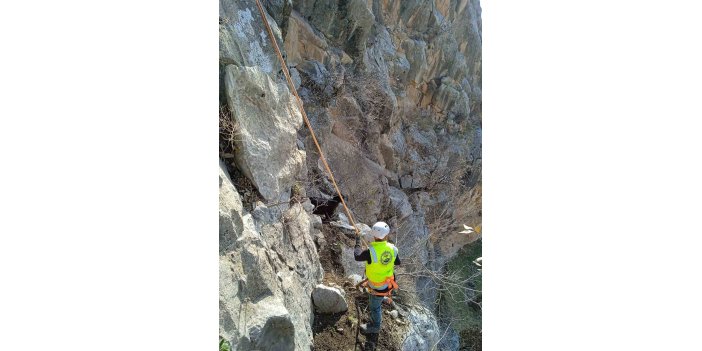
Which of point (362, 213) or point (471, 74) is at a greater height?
point (471, 74)

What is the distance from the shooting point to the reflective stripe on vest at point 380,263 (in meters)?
4.39

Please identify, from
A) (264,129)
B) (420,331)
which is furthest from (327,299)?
(264,129)

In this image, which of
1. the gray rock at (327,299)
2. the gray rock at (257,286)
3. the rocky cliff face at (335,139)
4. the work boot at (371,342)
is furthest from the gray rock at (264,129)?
the work boot at (371,342)

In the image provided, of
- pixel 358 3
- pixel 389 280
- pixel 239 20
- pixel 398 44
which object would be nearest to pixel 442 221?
pixel 398 44

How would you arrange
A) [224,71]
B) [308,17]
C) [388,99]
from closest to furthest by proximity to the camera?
[224,71] < [308,17] < [388,99]

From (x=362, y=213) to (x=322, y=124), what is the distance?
6.06 ft

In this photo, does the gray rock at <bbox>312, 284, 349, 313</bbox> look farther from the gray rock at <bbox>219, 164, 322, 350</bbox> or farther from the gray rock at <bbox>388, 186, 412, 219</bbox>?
the gray rock at <bbox>388, 186, 412, 219</bbox>

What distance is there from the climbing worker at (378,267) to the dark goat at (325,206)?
1.88 m

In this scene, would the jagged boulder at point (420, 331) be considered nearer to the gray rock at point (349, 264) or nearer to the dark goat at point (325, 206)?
the gray rock at point (349, 264)

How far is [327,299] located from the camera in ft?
16.0

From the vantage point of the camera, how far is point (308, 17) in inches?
298

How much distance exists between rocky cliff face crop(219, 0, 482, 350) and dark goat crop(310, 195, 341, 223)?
20cm

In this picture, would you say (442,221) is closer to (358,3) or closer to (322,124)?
(322,124)

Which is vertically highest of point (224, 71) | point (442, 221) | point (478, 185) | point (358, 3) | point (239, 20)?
point (358, 3)
